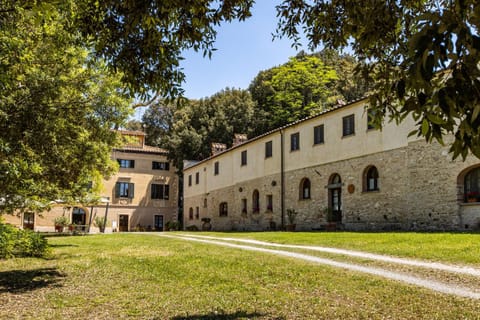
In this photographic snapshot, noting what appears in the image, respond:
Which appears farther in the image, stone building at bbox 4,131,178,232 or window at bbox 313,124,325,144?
stone building at bbox 4,131,178,232

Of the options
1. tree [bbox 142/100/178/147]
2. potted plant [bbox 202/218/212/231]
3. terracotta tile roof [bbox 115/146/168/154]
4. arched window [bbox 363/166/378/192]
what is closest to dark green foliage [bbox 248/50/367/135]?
terracotta tile roof [bbox 115/146/168/154]

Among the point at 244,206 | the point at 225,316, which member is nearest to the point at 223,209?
the point at 244,206

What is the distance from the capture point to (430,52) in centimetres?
208

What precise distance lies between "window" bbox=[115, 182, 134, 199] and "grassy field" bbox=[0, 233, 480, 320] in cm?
3429

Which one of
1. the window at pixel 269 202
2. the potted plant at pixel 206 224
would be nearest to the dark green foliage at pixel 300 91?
the potted plant at pixel 206 224

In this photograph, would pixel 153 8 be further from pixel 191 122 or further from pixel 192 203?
pixel 191 122

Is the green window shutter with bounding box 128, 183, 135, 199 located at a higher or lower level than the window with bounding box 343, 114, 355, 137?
lower

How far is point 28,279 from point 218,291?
4326 millimetres

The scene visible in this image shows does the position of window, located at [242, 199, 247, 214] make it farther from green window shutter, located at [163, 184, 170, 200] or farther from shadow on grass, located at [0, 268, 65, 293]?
shadow on grass, located at [0, 268, 65, 293]

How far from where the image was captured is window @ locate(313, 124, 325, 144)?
24114 millimetres

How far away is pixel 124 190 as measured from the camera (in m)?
45.3

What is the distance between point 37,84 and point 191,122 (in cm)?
3915

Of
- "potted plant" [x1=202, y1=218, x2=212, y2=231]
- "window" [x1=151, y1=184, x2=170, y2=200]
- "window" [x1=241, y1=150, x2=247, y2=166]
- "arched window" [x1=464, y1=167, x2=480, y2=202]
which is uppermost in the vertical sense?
"window" [x1=241, y1=150, x2=247, y2=166]

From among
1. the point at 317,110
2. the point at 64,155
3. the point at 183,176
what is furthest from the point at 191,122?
the point at 64,155
